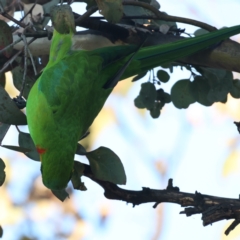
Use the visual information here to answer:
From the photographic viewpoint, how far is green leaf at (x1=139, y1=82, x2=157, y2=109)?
214 cm

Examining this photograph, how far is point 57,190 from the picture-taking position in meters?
1.70

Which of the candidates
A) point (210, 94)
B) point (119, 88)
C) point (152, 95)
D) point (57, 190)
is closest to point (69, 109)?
point (57, 190)

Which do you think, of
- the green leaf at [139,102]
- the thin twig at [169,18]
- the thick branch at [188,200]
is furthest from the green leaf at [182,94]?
the thick branch at [188,200]

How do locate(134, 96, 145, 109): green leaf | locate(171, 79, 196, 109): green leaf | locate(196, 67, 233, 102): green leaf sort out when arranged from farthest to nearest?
1. locate(134, 96, 145, 109): green leaf
2. locate(171, 79, 196, 109): green leaf
3. locate(196, 67, 233, 102): green leaf

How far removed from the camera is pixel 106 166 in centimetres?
164

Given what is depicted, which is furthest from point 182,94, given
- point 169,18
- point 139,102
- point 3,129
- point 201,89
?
point 3,129

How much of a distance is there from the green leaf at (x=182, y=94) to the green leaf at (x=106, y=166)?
1.85ft

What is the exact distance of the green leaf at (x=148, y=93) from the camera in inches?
84.4

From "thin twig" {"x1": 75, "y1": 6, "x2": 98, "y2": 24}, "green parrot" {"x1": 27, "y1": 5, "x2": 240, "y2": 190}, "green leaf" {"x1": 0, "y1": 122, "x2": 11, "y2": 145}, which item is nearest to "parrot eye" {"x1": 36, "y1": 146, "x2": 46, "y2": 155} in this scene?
"green parrot" {"x1": 27, "y1": 5, "x2": 240, "y2": 190}

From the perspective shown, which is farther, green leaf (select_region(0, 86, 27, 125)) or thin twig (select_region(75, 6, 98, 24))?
thin twig (select_region(75, 6, 98, 24))

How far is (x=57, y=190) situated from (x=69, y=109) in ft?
1.07

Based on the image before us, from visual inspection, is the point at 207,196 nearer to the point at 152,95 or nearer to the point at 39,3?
the point at 152,95

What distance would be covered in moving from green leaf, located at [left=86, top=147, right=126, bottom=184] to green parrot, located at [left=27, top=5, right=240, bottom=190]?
8 centimetres

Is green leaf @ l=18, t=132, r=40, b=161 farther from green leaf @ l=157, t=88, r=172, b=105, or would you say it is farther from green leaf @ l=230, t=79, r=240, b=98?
green leaf @ l=230, t=79, r=240, b=98
